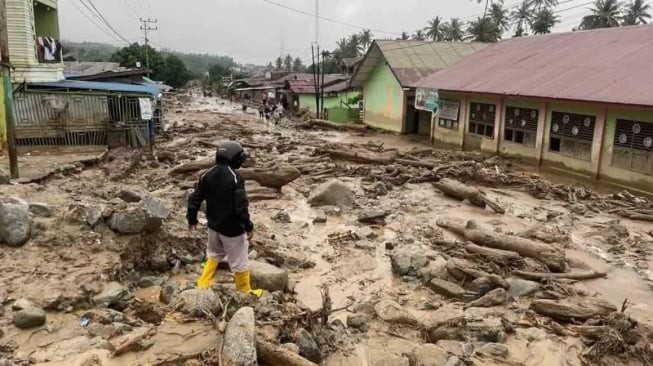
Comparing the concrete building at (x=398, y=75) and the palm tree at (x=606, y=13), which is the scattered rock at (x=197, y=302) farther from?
the palm tree at (x=606, y=13)

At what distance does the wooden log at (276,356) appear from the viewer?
13.2ft

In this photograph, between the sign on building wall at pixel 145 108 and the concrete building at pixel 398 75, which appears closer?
the sign on building wall at pixel 145 108

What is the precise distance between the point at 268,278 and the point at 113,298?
1980mm

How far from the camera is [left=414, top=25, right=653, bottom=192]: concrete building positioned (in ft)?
46.5

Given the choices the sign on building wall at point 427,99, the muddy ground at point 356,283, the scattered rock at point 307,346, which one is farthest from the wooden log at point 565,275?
the sign on building wall at point 427,99

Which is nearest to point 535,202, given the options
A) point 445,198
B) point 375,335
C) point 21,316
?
point 445,198

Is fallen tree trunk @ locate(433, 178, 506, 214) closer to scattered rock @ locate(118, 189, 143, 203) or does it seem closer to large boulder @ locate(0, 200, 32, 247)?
scattered rock @ locate(118, 189, 143, 203)

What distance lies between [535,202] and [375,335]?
29.2 ft

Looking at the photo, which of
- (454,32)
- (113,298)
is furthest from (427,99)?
(454,32)

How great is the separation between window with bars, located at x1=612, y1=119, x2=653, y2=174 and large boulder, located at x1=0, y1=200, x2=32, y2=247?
14.9 metres

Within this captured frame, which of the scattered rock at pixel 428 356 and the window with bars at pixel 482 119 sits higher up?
the window with bars at pixel 482 119

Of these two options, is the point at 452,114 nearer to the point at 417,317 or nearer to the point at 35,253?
the point at 417,317

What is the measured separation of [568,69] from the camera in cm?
1766

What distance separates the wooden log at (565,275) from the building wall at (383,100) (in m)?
21.0
